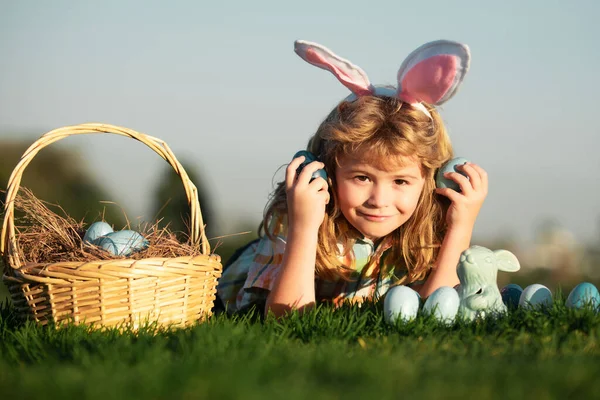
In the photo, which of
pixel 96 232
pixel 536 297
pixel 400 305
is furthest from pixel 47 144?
pixel 536 297

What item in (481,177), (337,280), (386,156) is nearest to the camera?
(386,156)

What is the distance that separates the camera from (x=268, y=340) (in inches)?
112

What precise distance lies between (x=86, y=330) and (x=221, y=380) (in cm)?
133

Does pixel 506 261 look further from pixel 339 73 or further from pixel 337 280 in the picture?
pixel 339 73

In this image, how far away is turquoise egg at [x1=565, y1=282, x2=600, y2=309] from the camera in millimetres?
3238

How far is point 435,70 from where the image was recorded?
3.59 m

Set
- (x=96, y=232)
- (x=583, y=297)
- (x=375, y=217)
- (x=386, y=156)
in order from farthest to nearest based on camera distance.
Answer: (x=375, y=217), (x=386, y=156), (x=96, y=232), (x=583, y=297)

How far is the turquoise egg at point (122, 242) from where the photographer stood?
3.36 meters

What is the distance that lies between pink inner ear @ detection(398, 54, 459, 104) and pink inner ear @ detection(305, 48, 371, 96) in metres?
0.29

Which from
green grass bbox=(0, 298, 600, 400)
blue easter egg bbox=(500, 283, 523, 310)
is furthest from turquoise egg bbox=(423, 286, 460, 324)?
blue easter egg bbox=(500, 283, 523, 310)

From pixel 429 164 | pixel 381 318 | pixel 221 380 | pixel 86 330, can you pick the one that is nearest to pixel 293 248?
pixel 381 318

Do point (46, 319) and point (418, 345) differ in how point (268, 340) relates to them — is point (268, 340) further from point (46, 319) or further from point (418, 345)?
point (46, 319)

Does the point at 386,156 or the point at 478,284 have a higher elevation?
the point at 386,156

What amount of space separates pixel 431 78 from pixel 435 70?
0.06 metres
